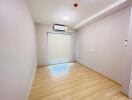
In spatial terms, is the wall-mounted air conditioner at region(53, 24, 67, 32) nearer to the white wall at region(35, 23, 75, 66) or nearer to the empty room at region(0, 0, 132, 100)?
the empty room at region(0, 0, 132, 100)

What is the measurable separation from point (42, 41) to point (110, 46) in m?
2.97

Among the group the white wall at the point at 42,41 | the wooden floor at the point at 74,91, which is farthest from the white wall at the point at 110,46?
the white wall at the point at 42,41

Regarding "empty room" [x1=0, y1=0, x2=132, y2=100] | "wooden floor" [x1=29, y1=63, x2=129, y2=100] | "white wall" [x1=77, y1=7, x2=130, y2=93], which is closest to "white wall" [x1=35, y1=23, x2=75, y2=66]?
"empty room" [x1=0, y1=0, x2=132, y2=100]

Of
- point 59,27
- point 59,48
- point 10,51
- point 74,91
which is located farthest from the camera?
point 59,48

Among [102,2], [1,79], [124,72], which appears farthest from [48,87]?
[102,2]

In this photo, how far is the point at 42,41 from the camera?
372 centimetres

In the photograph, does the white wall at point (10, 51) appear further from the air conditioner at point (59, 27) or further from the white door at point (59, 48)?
the white door at point (59, 48)

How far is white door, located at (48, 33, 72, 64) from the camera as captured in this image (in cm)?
402

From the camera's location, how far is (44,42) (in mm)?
3768

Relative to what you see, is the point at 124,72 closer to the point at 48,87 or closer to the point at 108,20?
the point at 108,20

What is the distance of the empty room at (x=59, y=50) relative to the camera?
0.90 m

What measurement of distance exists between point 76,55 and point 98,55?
1821mm

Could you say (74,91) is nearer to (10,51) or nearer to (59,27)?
(10,51)

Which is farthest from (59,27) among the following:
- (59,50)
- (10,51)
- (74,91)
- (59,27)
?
(10,51)
